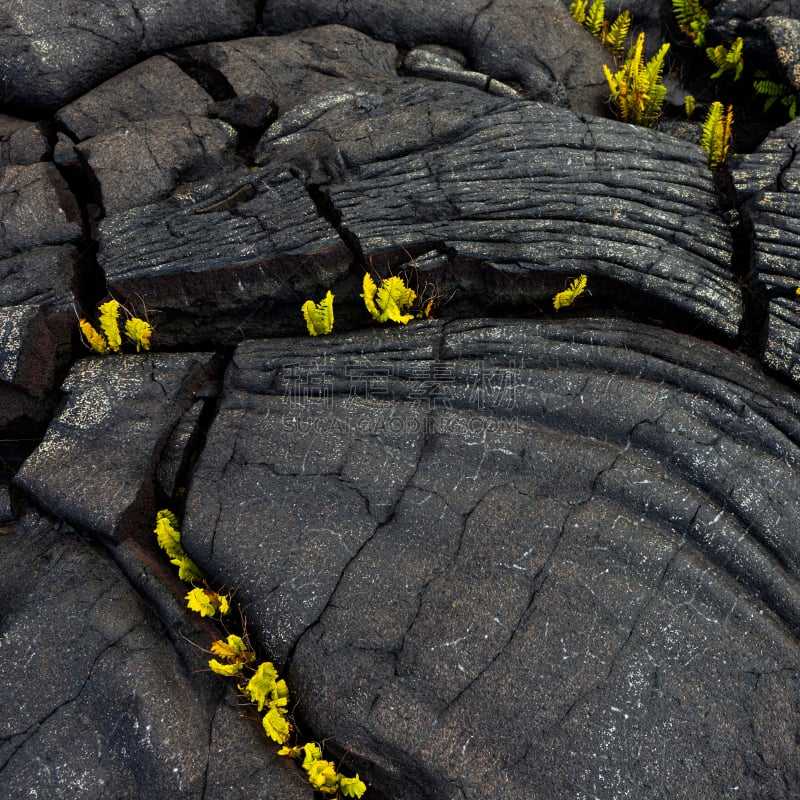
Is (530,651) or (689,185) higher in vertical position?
(689,185)

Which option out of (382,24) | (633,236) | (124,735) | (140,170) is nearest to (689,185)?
(633,236)

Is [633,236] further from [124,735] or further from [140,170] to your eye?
[124,735]

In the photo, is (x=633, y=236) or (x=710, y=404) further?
(x=633, y=236)

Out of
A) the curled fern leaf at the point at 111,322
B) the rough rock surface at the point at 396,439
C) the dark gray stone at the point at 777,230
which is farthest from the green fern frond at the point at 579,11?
the curled fern leaf at the point at 111,322

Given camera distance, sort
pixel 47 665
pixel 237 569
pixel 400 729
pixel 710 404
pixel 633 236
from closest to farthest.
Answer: pixel 400 729 → pixel 47 665 → pixel 237 569 → pixel 710 404 → pixel 633 236

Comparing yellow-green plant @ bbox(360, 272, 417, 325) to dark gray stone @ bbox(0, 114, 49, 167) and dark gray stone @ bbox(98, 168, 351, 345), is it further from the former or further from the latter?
dark gray stone @ bbox(0, 114, 49, 167)

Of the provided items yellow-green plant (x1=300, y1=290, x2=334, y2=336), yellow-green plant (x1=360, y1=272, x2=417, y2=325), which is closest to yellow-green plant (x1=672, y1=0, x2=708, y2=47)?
yellow-green plant (x1=360, y1=272, x2=417, y2=325)

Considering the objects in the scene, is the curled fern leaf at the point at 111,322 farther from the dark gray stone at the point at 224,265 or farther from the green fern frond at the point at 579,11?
the green fern frond at the point at 579,11

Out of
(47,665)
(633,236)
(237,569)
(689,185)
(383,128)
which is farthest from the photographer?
(383,128)
